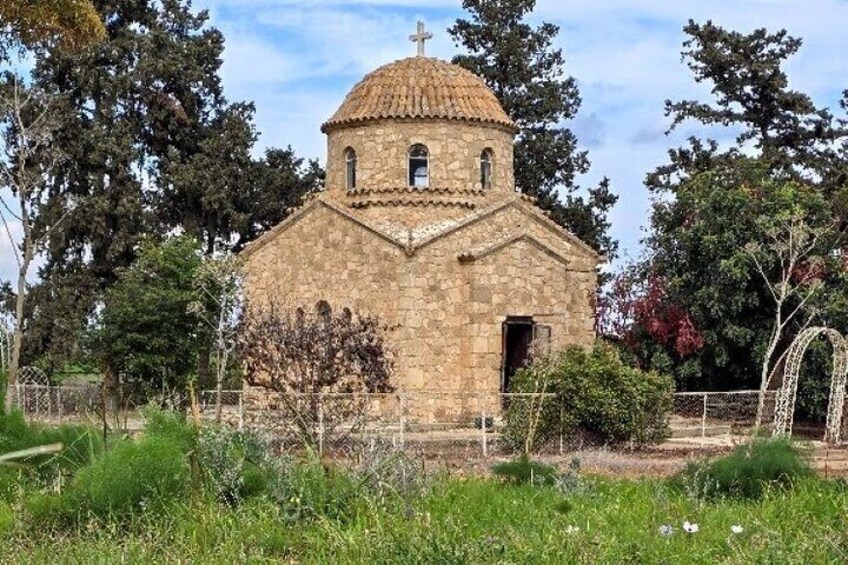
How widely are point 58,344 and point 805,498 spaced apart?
28.7 m

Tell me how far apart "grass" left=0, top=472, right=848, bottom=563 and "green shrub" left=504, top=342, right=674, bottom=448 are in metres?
11.4

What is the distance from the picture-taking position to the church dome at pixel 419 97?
2977 centimetres

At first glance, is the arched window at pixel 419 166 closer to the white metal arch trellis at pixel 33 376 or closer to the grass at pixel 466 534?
the white metal arch trellis at pixel 33 376

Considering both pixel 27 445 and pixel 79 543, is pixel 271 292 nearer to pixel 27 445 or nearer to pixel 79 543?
pixel 27 445

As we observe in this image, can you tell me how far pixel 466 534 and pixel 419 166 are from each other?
70.3 ft

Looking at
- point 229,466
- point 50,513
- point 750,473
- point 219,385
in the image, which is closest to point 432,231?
point 219,385

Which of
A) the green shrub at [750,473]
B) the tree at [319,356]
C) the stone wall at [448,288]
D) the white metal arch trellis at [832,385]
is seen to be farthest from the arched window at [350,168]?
the green shrub at [750,473]

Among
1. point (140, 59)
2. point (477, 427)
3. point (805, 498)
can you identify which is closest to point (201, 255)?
point (140, 59)

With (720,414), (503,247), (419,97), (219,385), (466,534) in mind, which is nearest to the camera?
(466,534)

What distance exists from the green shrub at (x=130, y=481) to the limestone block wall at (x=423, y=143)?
65.7 ft

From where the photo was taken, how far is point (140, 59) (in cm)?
3706

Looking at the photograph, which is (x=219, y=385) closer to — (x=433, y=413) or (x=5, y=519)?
(x=5, y=519)

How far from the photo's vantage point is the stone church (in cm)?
2791

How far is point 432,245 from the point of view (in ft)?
91.8
